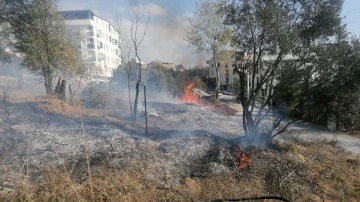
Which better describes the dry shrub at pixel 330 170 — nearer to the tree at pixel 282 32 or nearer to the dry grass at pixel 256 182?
the dry grass at pixel 256 182

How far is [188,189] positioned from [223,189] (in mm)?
990

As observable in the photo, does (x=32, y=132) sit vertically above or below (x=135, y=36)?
below

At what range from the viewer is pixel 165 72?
38.5m

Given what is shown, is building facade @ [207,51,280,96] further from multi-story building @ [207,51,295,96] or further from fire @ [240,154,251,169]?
fire @ [240,154,251,169]

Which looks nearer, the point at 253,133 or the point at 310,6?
the point at 310,6

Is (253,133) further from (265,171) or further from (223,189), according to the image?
(223,189)

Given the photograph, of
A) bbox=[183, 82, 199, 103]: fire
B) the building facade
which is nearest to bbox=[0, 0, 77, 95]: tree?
the building facade

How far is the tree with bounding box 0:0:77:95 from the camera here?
697 inches

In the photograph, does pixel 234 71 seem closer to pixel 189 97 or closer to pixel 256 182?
pixel 256 182

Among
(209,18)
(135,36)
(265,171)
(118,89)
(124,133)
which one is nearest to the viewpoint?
(265,171)

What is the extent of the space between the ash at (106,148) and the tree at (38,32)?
485 cm

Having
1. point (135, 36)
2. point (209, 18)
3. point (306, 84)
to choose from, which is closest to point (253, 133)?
point (306, 84)

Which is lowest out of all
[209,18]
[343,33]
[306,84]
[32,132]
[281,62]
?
[32,132]

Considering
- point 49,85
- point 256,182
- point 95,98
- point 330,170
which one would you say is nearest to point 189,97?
point 95,98
